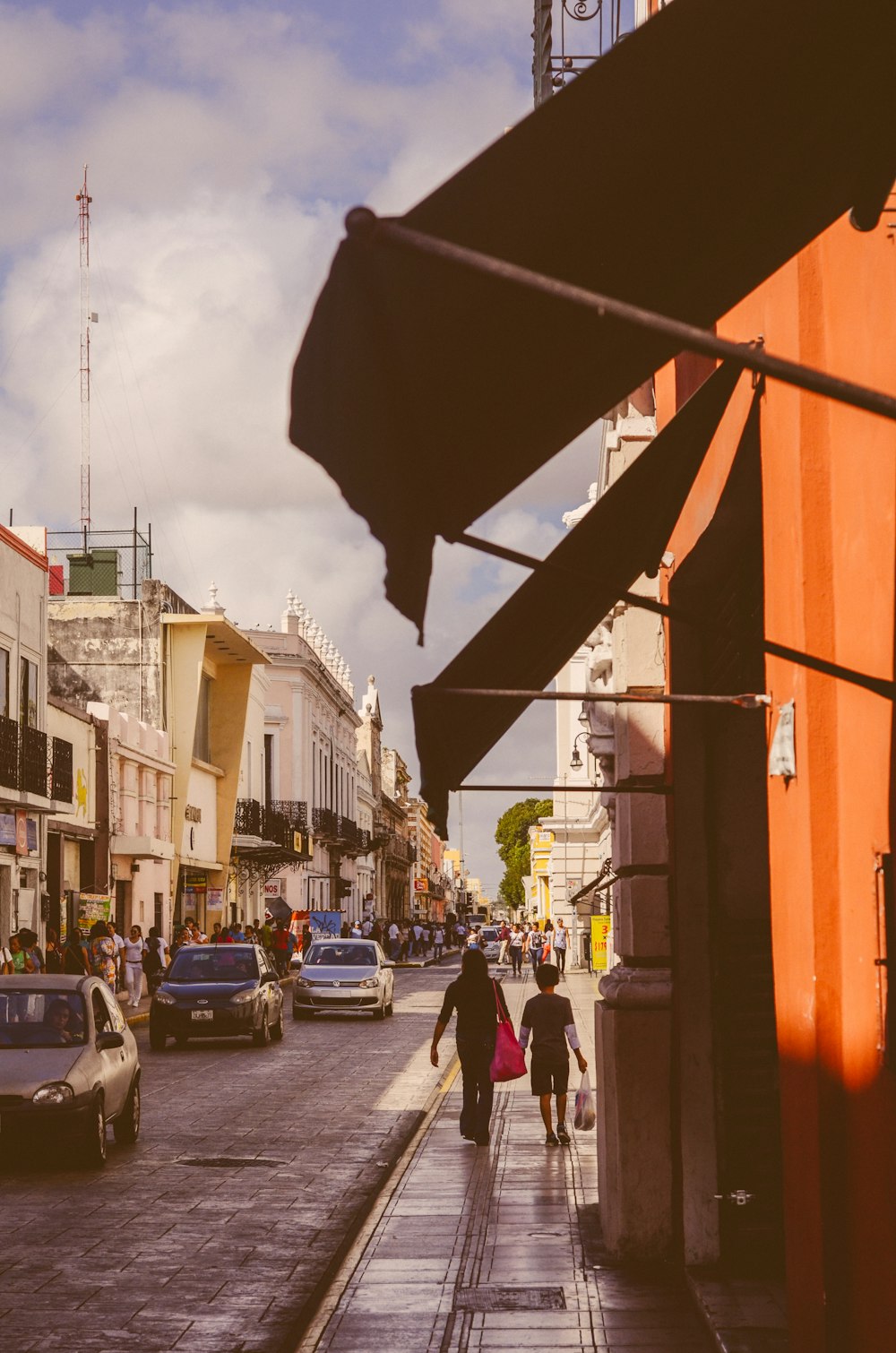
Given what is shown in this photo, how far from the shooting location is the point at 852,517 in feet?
16.6

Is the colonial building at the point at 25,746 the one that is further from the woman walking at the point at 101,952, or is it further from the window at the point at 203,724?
the window at the point at 203,724

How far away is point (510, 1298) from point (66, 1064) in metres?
6.06

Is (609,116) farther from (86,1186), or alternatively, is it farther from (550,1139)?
(550,1139)

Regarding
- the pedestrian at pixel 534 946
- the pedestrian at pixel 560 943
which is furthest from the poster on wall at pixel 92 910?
the pedestrian at pixel 534 946

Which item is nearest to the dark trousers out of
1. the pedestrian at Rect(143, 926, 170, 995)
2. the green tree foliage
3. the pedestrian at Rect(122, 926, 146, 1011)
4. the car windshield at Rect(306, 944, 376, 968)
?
the car windshield at Rect(306, 944, 376, 968)

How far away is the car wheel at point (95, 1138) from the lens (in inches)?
547

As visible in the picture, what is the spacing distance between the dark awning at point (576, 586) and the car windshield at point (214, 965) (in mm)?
21403

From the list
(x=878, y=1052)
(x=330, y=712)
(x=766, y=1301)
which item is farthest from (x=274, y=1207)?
(x=330, y=712)

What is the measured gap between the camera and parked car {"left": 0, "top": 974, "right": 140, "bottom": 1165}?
13719 mm

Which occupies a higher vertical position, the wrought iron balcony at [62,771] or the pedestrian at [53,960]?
the wrought iron balcony at [62,771]

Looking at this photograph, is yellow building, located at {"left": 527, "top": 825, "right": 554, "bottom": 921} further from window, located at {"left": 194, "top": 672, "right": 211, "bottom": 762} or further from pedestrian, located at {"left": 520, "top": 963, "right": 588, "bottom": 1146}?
pedestrian, located at {"left": 520, "top": 963, "right": 588, "bottom": 1146}

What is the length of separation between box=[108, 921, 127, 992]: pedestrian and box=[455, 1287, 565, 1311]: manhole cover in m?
25.7

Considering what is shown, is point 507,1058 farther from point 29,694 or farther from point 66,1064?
point 29,694

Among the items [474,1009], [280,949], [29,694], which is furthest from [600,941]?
[474,1009]
